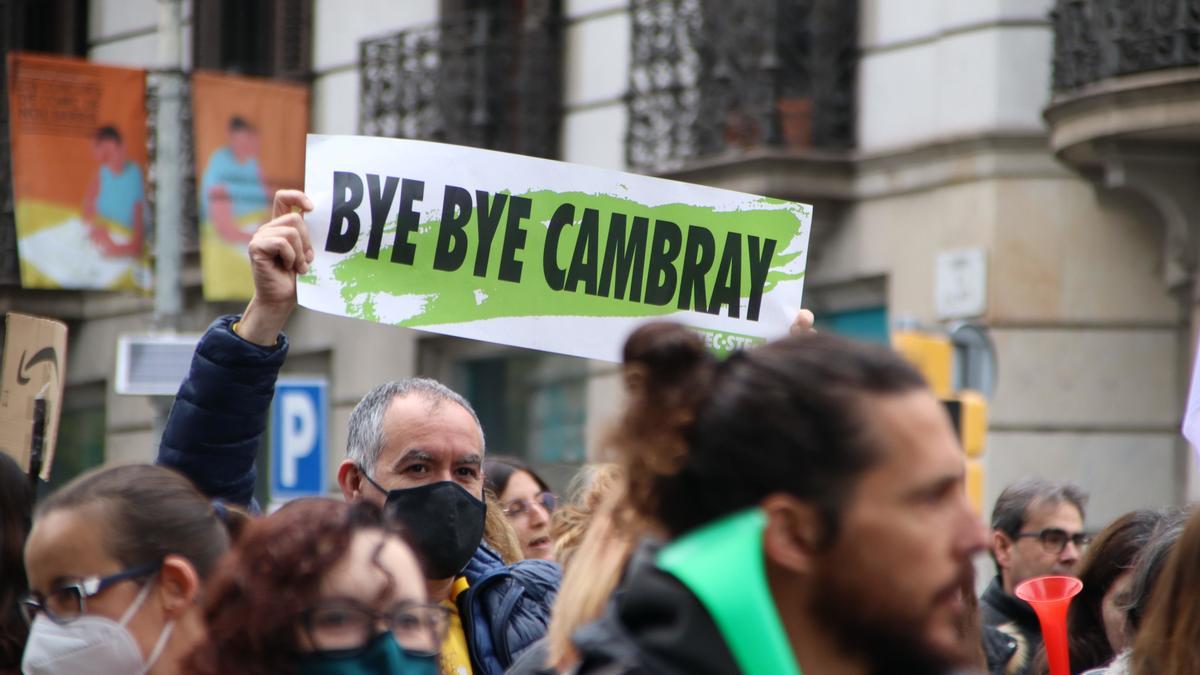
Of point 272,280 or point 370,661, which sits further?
point 272,280

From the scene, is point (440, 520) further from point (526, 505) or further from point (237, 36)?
point (237, 36)

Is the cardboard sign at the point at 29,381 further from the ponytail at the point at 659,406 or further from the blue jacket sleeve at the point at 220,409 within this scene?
the ponytail at the point at 659,406

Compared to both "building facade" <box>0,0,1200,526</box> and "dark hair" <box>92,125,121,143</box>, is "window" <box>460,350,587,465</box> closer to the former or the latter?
"building facade" <box>0,0,1200,526</box>

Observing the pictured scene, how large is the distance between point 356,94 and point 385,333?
2078 mm

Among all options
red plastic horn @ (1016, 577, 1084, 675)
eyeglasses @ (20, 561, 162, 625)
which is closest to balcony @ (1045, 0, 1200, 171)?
red plastic horn @ (1016, 577, 1084, 675)

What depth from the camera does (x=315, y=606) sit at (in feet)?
8.48

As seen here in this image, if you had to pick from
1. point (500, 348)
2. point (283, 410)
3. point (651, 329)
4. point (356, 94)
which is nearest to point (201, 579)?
point (651, 329)

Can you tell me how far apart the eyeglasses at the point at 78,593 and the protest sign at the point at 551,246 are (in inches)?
66.1

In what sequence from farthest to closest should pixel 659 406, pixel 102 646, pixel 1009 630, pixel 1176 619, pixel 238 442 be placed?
pixel 1009 630 → pixel 238 442 → pixel 1176 619 → pixel 102 646 → pixel 659 406

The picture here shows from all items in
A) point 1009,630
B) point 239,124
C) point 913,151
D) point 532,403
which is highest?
point 239,124

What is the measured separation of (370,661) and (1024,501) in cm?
405

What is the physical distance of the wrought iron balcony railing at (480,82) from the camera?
15766 mm

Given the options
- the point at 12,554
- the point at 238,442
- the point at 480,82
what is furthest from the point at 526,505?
the point at 480,82

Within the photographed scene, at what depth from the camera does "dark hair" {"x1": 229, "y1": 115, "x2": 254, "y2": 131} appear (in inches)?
599
